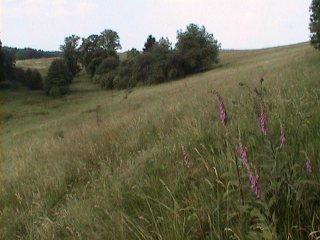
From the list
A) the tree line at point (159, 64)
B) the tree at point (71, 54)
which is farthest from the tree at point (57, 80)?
the tree at point (71, 54)

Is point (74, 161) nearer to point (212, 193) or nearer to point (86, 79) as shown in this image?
point (212, 193)

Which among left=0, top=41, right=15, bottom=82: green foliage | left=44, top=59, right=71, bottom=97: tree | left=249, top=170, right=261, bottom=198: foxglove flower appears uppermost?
left=249, top=170, right=261, bottom=198: foxglove flower

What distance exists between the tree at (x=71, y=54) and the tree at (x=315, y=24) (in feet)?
244

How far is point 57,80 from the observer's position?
83312 mm

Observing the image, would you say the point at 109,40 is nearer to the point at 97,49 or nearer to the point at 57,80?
the point at 97,49

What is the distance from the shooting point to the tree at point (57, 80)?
8069cm

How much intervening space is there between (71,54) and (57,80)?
26.2m

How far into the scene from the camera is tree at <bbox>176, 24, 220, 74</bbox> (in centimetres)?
7931

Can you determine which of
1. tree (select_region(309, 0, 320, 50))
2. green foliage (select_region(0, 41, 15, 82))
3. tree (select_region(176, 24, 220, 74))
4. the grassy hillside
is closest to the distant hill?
green foliage (select_region(0, 41, 15, 82))

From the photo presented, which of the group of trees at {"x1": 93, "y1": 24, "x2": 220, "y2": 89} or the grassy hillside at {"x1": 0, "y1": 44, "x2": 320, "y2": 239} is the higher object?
the grassy hillside at {"x1": 0, "y1": 44, "x2": 320, "y2": 239}

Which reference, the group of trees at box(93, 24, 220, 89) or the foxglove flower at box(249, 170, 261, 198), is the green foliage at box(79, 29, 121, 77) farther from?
the foxglove flower at box(249, 170, 261, 198)

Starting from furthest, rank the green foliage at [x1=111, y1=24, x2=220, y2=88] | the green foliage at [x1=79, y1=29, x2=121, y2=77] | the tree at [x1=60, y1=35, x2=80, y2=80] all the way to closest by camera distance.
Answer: the tree at [x1=60, y1=35, x2=80, y2=80]
the green foliage at [x1=79, y1=29, x2=121, y2=77]
the green foliage at [x1=111, y1=24, x2=220, y2=88]

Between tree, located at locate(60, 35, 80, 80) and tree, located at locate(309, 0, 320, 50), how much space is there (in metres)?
74.4

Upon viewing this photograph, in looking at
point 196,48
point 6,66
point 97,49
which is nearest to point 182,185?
point 196,48
